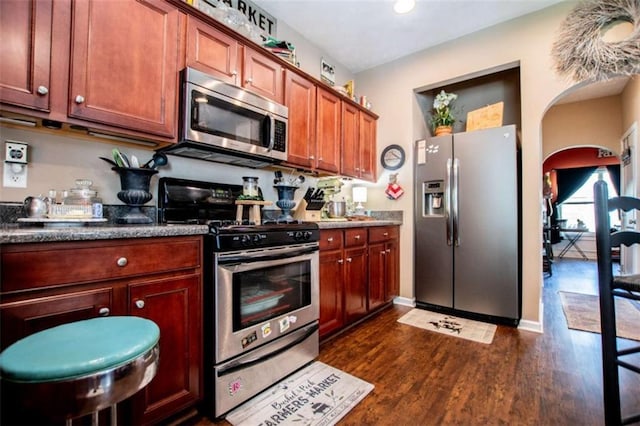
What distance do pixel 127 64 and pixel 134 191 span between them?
679 mm

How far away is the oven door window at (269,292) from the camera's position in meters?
1.56

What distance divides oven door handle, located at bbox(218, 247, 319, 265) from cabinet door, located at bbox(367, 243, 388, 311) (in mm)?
1077

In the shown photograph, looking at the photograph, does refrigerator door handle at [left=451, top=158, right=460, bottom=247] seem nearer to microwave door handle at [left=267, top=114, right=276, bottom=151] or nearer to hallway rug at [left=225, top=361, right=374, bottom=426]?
hallway rug at [left=225, top=361, right=374, bottom=426]

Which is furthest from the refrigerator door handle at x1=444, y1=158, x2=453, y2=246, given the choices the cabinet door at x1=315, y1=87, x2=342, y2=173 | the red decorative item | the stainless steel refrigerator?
the cabinet door at x1=315, y1=87, x2=342, y2=173

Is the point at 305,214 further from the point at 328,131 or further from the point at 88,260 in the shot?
the point at 88,260

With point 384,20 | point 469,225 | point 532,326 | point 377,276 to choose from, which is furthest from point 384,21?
point 532,326

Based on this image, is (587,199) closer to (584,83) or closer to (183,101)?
(584,83)

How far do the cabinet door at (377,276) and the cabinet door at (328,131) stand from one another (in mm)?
935

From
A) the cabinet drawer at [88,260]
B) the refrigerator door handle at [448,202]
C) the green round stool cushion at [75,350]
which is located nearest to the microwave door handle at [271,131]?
the cabinet drawer at [88,260]

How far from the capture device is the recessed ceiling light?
248 centimetres

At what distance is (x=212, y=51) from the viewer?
1.89 meters

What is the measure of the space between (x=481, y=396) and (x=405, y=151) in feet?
8.23

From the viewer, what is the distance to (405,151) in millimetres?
3400

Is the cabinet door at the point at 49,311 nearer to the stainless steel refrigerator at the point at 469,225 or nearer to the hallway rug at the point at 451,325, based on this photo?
the hallway rug at the point at 451,325
